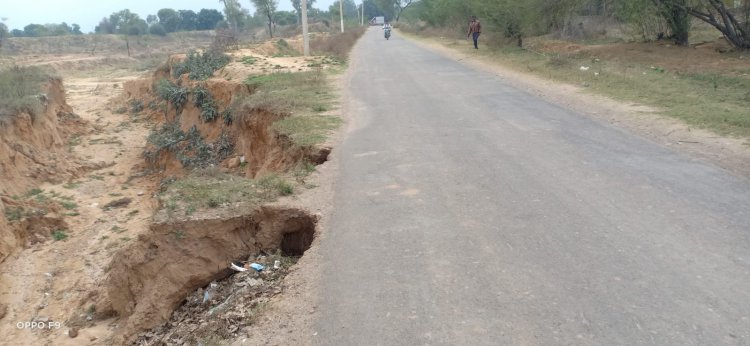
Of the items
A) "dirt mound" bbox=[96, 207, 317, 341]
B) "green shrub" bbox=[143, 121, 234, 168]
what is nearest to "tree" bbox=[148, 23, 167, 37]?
"green shrub" bbox=[143, 121, 234, 168]

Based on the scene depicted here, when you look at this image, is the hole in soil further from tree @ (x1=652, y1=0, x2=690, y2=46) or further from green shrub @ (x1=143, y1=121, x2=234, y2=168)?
tree @ (x1=652, y1=0, x2=690, y2=46)

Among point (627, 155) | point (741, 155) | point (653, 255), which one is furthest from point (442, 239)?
point (741, 155)

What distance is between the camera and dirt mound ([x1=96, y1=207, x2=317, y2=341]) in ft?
21.0

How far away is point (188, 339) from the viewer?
459 cm

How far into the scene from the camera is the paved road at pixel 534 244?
379 cm

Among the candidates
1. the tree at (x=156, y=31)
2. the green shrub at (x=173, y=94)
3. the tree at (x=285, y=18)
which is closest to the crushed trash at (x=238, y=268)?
the green shrub at (x=173, y=94)

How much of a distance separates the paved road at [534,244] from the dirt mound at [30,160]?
267 inches

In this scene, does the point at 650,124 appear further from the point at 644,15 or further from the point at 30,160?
the point at 30,160

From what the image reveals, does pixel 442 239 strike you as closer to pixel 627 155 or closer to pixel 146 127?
pixel 627 155

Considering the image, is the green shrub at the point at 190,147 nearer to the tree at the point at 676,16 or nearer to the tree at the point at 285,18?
the tree at the point at 676,16

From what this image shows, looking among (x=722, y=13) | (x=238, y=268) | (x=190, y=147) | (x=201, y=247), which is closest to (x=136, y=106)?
(x=190, y=147)

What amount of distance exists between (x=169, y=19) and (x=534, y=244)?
113205mm

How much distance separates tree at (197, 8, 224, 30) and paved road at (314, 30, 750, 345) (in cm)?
10600

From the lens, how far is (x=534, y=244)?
499cm
